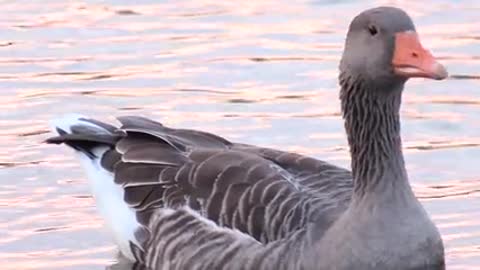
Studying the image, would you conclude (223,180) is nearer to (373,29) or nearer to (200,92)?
(373,29)

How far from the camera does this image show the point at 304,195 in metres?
10.2

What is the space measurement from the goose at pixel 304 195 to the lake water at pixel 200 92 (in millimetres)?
511

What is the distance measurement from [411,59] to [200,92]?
4.21 m

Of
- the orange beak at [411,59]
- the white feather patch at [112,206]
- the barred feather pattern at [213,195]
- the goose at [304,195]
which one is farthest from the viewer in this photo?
the white feather patch at [112,206]

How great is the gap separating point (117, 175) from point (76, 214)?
708 mm

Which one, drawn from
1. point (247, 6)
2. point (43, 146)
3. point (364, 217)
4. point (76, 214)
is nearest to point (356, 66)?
point (364, 217)

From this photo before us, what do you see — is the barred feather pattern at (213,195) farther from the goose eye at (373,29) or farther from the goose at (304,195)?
the goose eye at (373,29)

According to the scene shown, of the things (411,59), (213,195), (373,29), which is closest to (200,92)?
(213,195)

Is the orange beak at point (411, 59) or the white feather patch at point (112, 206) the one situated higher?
the orange beak at point (411, 59)

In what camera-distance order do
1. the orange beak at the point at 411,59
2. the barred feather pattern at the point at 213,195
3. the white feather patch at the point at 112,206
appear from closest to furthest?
the orange beak at the point at 411,59 < the barred feather pattern at the point at 213,195 < the white feather patch at the point at 112,206

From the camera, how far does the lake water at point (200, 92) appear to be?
38.4ft

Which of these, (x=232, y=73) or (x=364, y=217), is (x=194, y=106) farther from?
(x=364, y=217)

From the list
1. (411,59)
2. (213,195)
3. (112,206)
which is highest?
(411,59)

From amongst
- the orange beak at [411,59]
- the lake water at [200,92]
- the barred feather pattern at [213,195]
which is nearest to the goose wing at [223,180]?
the barred feather pattern at [213,195]
